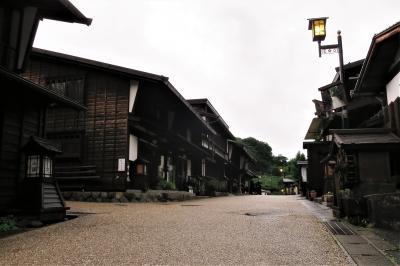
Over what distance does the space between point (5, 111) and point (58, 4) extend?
143 inches

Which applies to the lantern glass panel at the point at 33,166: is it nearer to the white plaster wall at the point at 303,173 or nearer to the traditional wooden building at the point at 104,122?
the traditional wooden building at the point at 104,122

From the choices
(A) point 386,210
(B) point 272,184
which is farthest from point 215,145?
(A) point 386,210

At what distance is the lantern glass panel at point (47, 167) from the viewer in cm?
1115

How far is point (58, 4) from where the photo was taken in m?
11.8

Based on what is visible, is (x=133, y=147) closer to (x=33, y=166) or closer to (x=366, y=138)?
(x=33, y=166)

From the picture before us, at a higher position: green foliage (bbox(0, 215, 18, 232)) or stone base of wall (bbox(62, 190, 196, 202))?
Result: stone base of wall (bbox(62, 190, 196, 202))

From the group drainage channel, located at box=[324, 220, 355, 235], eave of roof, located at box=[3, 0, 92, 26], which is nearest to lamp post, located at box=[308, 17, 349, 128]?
drainage channel, located at box=[324, 220, 355, 235]

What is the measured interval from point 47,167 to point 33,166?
38 cm

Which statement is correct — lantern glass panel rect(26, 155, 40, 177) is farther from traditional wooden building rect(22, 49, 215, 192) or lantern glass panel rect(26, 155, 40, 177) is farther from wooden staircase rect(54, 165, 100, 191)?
wooden staircase rect(54, 165, 100, 191)

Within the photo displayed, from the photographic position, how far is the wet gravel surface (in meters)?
5.99

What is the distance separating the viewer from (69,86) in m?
21.1

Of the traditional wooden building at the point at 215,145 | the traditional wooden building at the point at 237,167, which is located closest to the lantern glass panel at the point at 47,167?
the traditional wooden building at the point at 215,145

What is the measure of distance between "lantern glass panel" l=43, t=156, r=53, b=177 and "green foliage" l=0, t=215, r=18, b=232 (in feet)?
5.42

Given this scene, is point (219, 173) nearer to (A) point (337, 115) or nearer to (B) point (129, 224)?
(A) point (337, 115)
